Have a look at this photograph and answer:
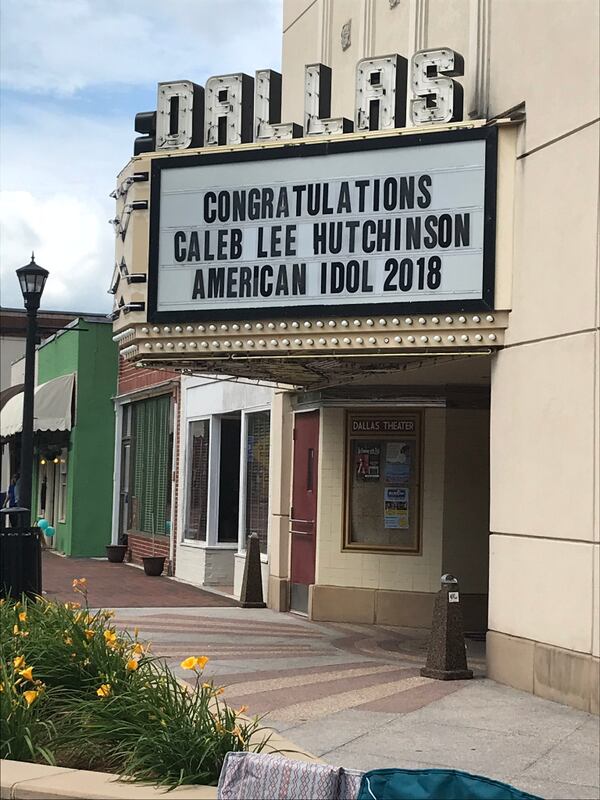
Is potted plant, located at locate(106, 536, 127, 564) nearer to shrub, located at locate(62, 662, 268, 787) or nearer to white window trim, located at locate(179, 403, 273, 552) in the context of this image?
white window trim, located at locate(179, 403, 273, 552)

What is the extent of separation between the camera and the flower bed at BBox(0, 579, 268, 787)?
22.3 feet

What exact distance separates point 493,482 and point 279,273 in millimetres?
3113

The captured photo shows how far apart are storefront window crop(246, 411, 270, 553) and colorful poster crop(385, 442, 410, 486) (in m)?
3.70

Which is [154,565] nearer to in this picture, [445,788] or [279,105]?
[279,105]

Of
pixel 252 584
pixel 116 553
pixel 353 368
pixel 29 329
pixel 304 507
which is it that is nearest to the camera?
pixel 353 368

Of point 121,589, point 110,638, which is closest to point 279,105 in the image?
point 110,638

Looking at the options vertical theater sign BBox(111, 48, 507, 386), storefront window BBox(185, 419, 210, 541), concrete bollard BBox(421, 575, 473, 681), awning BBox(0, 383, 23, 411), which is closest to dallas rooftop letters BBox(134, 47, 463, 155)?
vertical theater sign BBox(111, 48, 507, 386)

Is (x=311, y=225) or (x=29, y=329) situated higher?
(x=311, y=225)

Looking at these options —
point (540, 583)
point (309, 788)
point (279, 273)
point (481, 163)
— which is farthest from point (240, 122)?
point (309, 788)

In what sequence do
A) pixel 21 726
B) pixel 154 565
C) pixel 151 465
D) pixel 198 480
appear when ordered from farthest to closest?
pixel 151 465 → pixel 154 565 → pixel 198 480 → pixel 21 726

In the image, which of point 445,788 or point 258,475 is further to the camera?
point 258,475

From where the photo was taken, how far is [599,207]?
10.5 m

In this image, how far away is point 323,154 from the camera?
12789 mm

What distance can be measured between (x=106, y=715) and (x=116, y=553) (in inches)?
852
